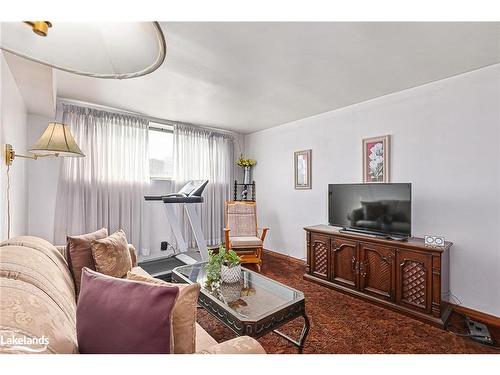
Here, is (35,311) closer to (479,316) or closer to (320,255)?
(320,255)

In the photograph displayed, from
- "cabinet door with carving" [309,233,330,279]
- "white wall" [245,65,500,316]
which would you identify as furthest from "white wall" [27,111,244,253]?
"white wall" [245,65,500,316]

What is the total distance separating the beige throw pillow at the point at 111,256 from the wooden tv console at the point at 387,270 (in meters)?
2.30

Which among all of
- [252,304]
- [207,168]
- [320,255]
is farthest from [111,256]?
[207,168]

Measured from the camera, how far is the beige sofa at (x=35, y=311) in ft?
2.34

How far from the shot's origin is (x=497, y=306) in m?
2.26

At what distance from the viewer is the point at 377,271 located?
2668 millimetres

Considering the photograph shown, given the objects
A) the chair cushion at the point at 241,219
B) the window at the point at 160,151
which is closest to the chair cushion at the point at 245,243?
the chair cushion at the point at 241,219

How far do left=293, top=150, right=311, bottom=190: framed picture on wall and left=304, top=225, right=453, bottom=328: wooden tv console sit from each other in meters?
0.98

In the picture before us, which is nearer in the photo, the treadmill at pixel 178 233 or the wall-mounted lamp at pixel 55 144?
the wall-mounted lamp at pixel 55 144

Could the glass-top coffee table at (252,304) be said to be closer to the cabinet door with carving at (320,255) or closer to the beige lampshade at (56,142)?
the cabinet door with carving at (320,255)

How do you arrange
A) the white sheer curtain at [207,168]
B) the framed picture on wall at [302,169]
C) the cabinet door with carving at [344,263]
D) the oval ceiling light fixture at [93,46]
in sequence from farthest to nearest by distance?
the white sheer curtain at [207,168], the framed picture on wall at [302,169], the cabinet door with carving at [344,263], the oval ceiling light fixture at [93,46]
